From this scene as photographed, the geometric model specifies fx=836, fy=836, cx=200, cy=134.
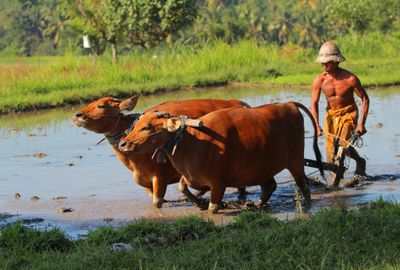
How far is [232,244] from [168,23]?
841 inches

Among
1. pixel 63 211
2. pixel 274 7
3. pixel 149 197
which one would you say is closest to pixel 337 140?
pixel 149 197

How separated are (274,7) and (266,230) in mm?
78716

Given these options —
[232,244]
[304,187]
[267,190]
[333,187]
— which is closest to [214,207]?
[267,190]

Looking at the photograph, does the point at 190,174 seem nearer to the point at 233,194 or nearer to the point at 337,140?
the point at 233,194

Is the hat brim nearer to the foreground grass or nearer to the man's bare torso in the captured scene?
the man's bare torso

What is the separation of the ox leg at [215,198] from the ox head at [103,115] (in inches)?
51.8

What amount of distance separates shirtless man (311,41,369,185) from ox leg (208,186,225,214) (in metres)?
1.93

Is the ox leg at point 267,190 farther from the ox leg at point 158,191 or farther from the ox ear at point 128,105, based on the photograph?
the ox ear at point 128,105

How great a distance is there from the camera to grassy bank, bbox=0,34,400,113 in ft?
66.3

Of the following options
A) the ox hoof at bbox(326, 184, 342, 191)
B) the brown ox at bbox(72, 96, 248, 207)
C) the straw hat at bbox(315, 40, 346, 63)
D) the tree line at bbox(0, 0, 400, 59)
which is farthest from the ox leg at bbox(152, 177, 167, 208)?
the tree line at bbox(0, 0, 400, 59)

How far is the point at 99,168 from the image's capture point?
11.3 metres

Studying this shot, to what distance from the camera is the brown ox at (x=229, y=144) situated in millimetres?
7750

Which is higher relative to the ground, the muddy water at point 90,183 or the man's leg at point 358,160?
the man's leg at point 358,160

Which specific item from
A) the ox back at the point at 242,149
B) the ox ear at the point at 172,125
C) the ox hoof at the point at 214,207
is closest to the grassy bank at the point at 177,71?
the ox back at the point at 242,149
